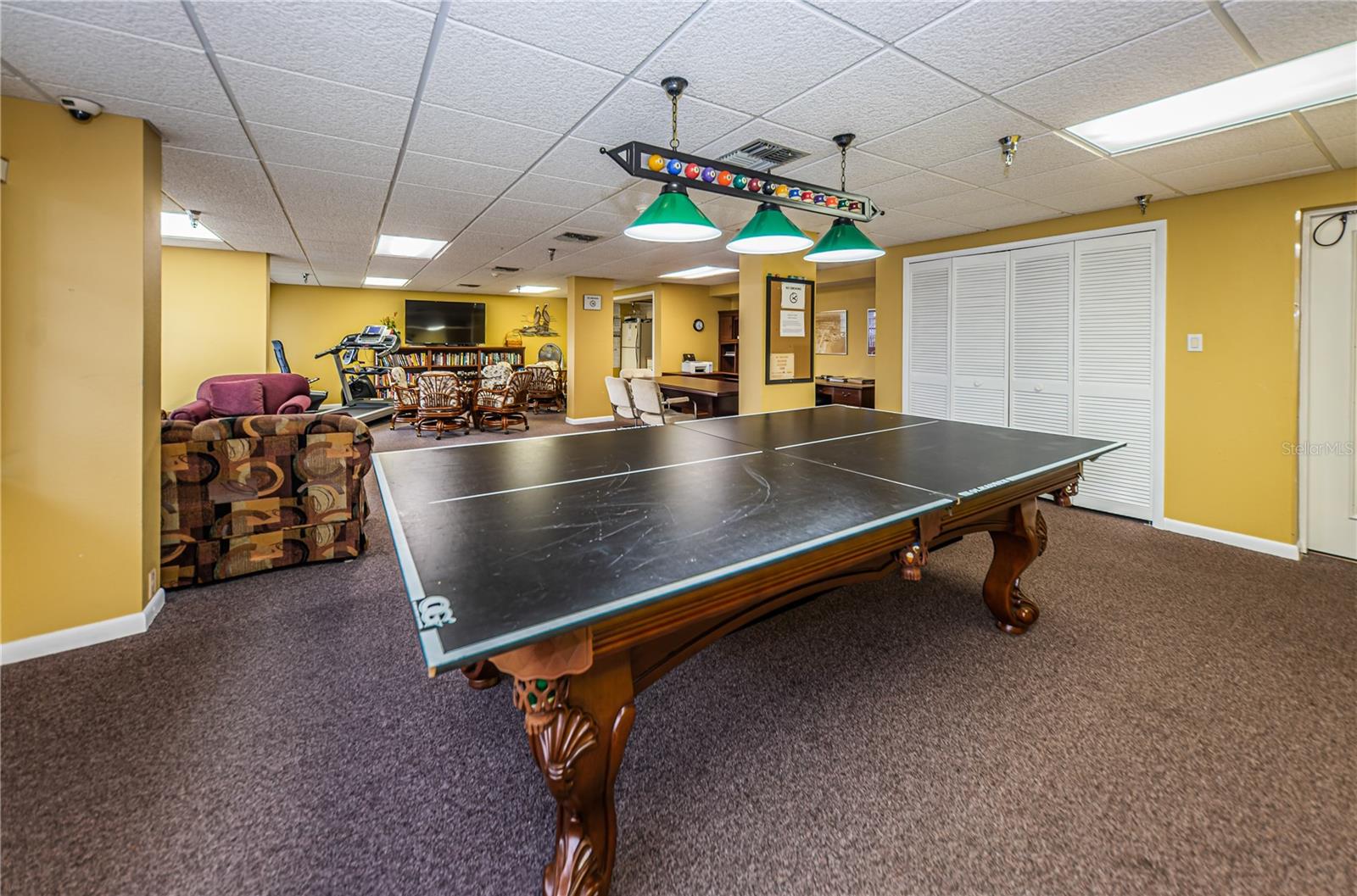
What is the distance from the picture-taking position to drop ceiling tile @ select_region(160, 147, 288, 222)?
319 centimetres

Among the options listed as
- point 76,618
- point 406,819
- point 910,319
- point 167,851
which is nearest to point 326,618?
point 76,618

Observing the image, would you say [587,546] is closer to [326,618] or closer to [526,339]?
[326,618]

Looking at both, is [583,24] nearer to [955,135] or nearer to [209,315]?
[955,135]

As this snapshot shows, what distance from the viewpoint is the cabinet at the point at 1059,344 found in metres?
4.17

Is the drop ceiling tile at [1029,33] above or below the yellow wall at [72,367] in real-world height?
above

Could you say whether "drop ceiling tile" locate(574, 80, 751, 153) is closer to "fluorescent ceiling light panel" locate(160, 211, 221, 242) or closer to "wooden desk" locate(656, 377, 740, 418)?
"wooden desk" locate(656, 377, 740, 418)

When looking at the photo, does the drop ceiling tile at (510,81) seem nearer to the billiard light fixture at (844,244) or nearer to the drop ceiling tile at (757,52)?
the drop ceiling tile at (757,52)

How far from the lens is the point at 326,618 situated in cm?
275

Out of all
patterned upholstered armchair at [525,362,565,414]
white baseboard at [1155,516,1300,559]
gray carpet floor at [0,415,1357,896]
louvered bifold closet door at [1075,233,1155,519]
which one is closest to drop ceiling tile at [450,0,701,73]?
gray carpet floor at [0,415,1357,896]

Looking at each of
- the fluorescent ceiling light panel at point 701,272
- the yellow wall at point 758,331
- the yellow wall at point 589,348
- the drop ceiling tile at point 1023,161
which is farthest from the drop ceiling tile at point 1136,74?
the yellow wall at point 589,348

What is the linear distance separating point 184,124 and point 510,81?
5.72 feet

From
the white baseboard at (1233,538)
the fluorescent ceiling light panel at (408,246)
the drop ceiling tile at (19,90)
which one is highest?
the fluorescent ceiling light panel at (408,246)

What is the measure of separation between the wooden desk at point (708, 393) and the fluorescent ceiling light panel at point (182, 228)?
15.8 feet

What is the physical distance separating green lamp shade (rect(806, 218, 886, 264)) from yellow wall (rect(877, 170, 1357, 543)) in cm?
282
